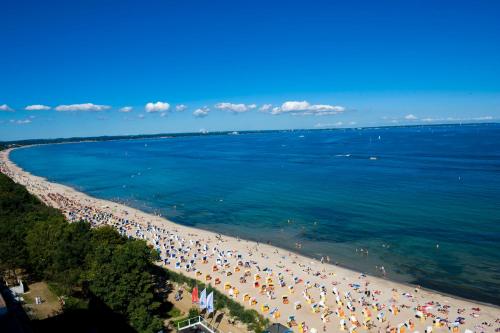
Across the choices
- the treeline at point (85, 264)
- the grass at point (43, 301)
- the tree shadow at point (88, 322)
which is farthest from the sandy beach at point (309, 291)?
the grass at point (43, 301)

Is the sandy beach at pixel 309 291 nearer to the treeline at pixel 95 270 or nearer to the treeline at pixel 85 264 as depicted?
the treeline at pixel 95 270

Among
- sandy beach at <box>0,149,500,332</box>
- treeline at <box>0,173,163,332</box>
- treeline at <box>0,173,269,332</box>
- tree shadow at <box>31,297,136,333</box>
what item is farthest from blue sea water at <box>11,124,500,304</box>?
tree shadow at <box>31,297,136,333</box>

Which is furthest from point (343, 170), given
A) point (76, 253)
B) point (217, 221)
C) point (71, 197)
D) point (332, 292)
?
point (76, 253)

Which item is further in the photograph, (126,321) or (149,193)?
(149,193)

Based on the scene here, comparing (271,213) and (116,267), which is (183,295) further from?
(271,213)

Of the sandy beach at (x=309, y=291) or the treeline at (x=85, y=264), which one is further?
the sandy beach at (x=309, y=291)

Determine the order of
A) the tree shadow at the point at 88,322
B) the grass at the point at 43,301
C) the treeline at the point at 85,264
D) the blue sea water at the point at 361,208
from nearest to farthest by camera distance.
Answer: the tree shadow at the point at 88,322
the treeline at the point at 85,264
the grass at the point at 43,301
the blue sea water at the point at 361,208

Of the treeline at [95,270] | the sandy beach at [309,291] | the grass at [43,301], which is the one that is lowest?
the sandy beach at [309,291]
